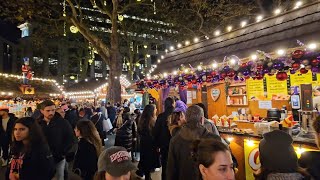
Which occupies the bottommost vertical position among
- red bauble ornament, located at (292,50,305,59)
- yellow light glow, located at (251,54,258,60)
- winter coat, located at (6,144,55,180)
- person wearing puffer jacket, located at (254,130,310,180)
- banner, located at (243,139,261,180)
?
banner, located at (243,139,261,180)

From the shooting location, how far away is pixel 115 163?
240cm

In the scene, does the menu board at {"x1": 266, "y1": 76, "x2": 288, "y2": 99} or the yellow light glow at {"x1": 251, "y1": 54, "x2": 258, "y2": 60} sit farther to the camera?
the menu board at {"x1": 266, "y1": 76, "x2": 288, "y2": 99}

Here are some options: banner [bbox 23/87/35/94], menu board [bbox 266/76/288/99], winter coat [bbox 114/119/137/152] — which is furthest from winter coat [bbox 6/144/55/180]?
banner [bbox 23/87/35/94]

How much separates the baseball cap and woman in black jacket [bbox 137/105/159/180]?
4.11 meters

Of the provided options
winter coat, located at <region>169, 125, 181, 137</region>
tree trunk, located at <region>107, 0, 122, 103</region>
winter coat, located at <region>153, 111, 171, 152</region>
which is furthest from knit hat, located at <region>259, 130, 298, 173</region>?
tree trunk, located at <region>107, 0, 122, 103</region>

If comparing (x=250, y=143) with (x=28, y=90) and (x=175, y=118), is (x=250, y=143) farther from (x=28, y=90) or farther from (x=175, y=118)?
(x=28, y=90)

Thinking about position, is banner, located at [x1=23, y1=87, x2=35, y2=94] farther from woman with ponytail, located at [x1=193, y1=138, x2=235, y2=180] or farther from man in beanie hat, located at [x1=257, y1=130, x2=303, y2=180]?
woman with ponytail, located at [x1=193, y1=138, x2=235, y2=180]

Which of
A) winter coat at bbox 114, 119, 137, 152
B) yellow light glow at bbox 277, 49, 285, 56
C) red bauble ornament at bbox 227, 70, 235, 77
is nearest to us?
yellow light glow at bbox 277, 49, 285, 56

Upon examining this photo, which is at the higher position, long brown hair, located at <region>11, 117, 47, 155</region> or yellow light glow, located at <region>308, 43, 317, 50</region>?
yellow light glow, located at <region>308, 43, 317, 50</region>

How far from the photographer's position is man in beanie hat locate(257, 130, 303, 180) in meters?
2.55

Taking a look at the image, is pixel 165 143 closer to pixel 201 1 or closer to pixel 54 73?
pixel 201 1

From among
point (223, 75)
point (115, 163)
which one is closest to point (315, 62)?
point (223, 75)

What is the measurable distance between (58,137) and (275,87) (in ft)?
28.7

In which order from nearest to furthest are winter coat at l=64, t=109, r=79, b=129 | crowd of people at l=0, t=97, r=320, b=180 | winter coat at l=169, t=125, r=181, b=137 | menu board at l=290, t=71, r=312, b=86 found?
crowd of people at l=0, t=97, r=320, b=180, winter coat at l=169, t=125, r=181, b=137, menu board at l=290, t=71, r=312, b=86, winter coat at l=64, t=109, r=79, b=129
